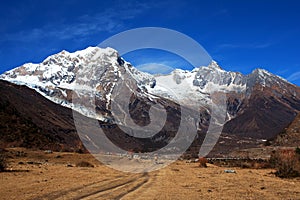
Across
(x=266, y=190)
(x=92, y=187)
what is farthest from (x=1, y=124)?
(x=266, y=190)

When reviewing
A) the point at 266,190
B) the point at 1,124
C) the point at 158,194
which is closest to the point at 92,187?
the point at 158,194

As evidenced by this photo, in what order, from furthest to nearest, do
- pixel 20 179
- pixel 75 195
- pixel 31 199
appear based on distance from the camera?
pixel 20 179
pixel 75 195
pixel 31 199

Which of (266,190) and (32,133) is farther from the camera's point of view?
(32,133)

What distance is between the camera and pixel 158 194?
68.4ft

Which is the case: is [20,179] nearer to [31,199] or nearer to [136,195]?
[31,199]

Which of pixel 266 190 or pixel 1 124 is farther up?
pixel 1 124

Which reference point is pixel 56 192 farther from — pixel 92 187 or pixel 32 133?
pixel 32 133

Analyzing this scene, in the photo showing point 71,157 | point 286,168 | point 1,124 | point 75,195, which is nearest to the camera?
point 75,195

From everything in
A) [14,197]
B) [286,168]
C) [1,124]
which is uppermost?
[1,124]

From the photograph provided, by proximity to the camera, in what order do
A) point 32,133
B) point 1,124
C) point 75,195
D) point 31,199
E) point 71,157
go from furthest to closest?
1. point 32,133
2. point 1,124
3. point 71,157
4. point 75,195
5. point 31,199

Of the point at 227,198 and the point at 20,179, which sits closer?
the point at 227,198

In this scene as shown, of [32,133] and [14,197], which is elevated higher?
[32,133]

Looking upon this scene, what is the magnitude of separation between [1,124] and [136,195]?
197 ft

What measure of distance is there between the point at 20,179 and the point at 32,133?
181 feet
